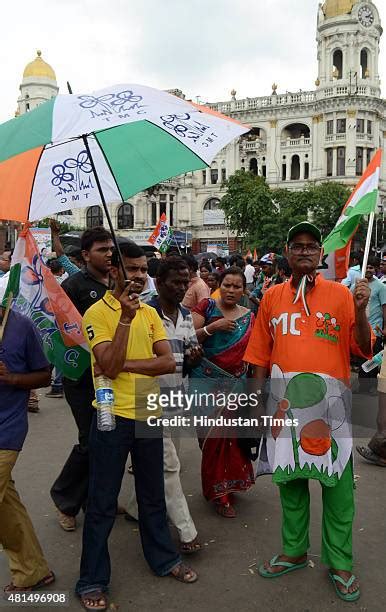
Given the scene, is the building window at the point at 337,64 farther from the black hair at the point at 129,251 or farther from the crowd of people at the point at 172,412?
the black hair at the point at 129,251

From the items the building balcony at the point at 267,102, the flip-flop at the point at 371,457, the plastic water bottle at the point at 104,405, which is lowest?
the flip-flop at the point at 371,457

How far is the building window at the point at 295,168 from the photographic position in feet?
189

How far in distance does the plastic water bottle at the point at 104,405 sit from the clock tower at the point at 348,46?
57243 millimetres

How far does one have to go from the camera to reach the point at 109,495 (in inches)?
114

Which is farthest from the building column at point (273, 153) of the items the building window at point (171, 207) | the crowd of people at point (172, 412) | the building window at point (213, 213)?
the crowd of people at point (172, 412)

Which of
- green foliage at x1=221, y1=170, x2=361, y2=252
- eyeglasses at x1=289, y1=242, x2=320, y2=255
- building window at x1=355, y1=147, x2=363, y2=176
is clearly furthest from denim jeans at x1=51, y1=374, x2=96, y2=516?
building window at x1=355, y1=147, x2=363, y2=176

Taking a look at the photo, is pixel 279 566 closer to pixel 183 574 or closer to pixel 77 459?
pixel 183 574

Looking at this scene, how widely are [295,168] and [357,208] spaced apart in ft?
187

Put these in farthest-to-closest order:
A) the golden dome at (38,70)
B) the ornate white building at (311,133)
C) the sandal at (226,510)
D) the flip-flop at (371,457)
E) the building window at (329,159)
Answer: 1. the golden dome at (38,70)
2. the building window at (329,159)
3. the ornate white building at (311,133)
4. the flip-flop at (371,457)
5. the sandal at (226,510)

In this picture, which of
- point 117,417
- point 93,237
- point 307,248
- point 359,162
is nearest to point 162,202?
point 359,162

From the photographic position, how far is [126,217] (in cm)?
6425

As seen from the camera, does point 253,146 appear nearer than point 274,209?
No

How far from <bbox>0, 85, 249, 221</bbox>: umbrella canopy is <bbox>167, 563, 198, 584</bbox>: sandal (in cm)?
210

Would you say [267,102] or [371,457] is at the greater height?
[267,102]
